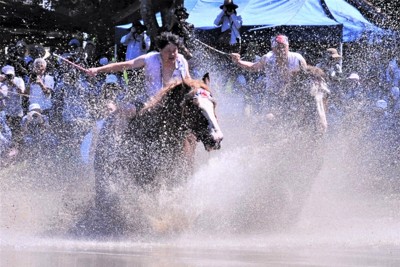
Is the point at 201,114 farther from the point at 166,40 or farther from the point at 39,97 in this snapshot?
the point at 39,97

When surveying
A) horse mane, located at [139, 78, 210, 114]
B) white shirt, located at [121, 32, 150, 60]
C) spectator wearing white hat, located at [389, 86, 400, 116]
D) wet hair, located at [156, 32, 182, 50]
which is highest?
white shirt, located at [121, 32, 150, 60]

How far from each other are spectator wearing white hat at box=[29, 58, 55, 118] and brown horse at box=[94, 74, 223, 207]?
6.37 meters

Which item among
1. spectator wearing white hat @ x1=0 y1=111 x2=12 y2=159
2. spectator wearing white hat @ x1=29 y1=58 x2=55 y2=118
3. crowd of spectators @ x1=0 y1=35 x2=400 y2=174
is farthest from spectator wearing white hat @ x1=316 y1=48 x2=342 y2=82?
spectator wearing white hat @ x1=0 y1=111 x2=12 y2=159

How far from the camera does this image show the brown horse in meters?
9.77

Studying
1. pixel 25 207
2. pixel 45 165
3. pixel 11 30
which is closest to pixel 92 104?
pixel 45 165

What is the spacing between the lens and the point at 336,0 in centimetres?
2062

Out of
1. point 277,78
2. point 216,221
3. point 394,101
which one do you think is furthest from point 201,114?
point 394,101

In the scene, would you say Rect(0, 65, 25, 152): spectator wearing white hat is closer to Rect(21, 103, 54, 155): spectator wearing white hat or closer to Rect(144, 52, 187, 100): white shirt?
Rect(21, 103, 54, 155): spectator wearing white hat

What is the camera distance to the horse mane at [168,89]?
9953 millimetres

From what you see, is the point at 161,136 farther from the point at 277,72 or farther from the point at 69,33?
the point at 69,33

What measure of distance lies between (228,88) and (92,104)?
292cm

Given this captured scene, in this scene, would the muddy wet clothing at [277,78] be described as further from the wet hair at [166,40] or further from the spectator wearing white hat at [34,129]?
the spectator wearing white hat at [34,129]

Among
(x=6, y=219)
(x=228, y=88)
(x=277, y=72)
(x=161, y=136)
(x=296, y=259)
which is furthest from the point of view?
(x=228, y=88)

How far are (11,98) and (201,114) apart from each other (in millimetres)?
7368
